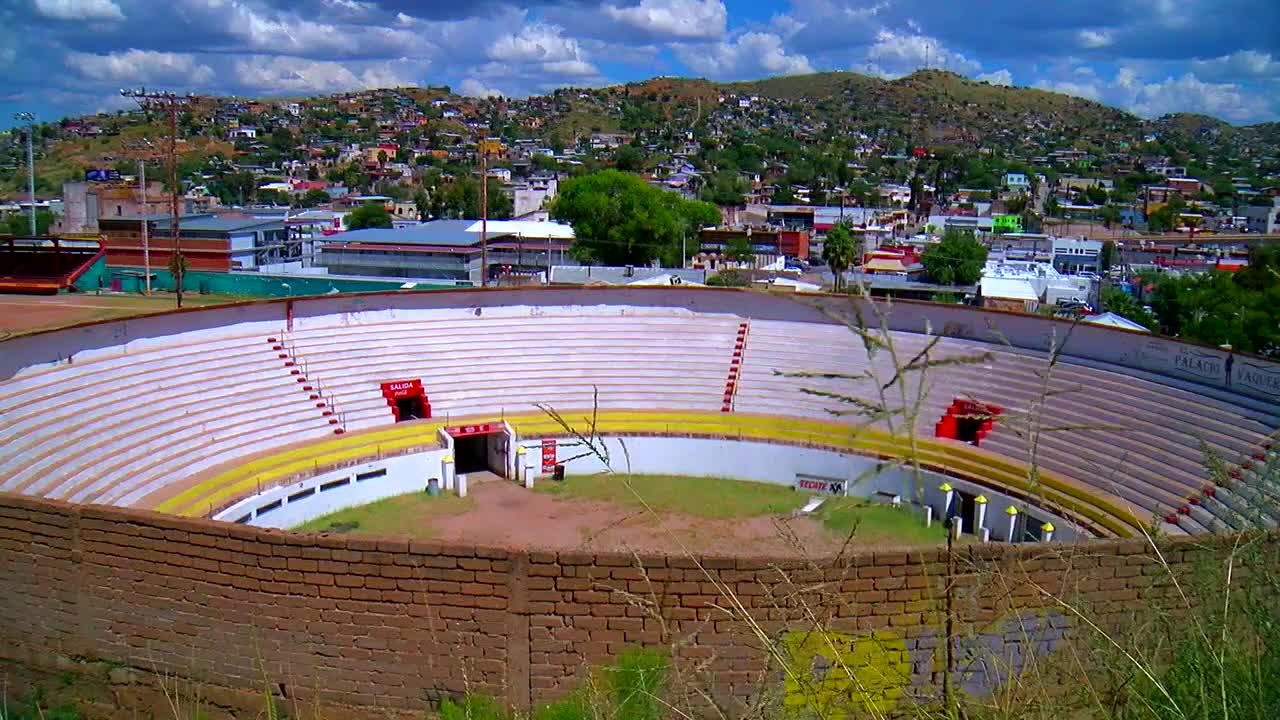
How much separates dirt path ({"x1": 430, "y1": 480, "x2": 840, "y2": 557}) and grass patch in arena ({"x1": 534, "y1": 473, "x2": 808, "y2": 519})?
427 millimetres

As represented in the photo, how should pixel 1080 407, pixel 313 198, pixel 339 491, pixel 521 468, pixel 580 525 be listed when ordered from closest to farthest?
pixel 580 525
pixel 339 491
pixel 1080 407
pixel 521 468
pixel 313 198

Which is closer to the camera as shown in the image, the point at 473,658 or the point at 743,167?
the point at 473,658

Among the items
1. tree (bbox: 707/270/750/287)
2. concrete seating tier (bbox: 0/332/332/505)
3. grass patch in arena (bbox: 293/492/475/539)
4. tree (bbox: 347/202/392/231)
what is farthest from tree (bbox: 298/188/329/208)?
grass patch in arena (bbox: 293/492/475/539)

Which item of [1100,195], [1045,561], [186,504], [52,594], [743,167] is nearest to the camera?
[1045,561]

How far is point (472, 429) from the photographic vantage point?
20.3 metres

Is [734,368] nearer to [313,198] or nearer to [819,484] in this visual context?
[819,484]

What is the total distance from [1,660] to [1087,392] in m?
18.2

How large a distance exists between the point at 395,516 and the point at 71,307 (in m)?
23.7

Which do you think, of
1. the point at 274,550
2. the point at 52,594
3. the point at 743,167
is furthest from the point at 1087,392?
the point at 743,167

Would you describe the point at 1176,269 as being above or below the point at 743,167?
below

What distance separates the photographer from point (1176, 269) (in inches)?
2126

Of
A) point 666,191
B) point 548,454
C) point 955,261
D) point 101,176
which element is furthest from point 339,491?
point 101,176

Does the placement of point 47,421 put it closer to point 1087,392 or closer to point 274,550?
point 274,550

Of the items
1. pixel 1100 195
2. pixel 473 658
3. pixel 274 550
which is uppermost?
pixel 1100 195
